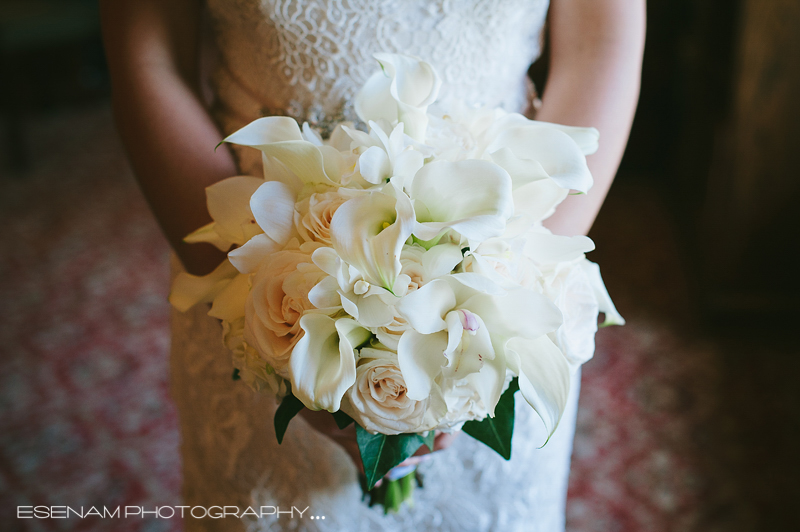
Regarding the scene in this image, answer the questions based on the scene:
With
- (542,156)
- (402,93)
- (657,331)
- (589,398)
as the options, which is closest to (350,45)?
(402,93)

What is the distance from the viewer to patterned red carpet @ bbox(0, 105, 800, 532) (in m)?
1.57

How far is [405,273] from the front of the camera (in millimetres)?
469

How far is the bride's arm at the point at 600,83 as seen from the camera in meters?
0.74

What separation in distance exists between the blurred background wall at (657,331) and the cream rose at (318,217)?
4.31ft

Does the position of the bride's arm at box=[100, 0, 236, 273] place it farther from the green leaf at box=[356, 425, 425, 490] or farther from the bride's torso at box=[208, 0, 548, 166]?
the green leaf at box=[356, 425, 425, 490]

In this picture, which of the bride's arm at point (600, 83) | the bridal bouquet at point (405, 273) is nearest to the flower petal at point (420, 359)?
the bridal bouquet at point (405, 273)

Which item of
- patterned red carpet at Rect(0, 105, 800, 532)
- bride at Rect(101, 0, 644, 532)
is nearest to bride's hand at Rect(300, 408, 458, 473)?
bride at Rect(101, 0, 644, 532)

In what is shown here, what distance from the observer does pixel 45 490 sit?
165 centimetres

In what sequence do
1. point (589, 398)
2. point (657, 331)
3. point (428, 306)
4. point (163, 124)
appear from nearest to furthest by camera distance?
point (428, 306)
point (163, 124)
point (589, 398)
point (657, 331)

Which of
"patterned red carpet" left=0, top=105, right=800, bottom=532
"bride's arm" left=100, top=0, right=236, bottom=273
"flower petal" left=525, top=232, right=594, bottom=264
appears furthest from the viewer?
"patterned red carpet" left=0, top=105, right=800, bottom=532

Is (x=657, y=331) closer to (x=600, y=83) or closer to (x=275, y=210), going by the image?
(x=600, y=83)

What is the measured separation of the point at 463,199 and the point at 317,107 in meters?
0.37

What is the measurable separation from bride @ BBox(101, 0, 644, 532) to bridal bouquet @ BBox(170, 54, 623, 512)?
174 mm

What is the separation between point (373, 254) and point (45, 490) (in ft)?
5.42
